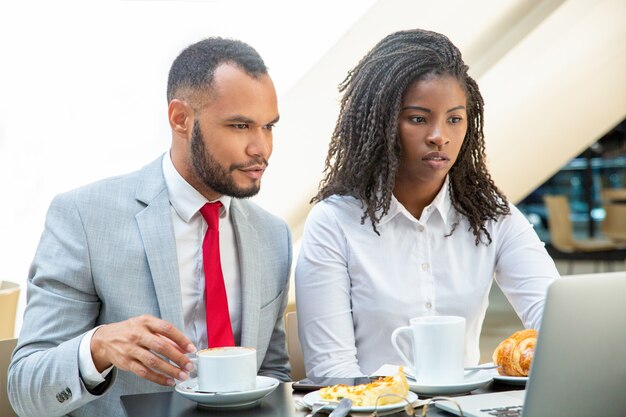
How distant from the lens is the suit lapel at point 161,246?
5.60 ft

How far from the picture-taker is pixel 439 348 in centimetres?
136

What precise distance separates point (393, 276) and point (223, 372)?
723 millimetres

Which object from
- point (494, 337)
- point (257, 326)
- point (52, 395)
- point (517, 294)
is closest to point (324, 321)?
point (257, 326)

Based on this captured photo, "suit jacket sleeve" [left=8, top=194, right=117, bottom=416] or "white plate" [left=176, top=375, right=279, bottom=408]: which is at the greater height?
"suit jacket sleeve" [left=8, top=194, right=117, bottom=416]

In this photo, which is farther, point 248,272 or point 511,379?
point 248,272

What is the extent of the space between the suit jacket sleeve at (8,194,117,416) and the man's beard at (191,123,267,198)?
27cm

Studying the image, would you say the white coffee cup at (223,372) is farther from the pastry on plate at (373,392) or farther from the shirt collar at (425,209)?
the shirt collar at (425,209)

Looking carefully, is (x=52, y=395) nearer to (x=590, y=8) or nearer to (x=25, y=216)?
(x=25, y=216)

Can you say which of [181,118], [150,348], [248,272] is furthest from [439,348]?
[181,118]

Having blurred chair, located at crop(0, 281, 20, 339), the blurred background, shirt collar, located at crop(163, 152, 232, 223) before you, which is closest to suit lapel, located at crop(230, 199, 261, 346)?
shirt collar, located at crop(163, 152, 232, 223)

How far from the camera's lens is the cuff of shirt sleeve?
4.90 feet

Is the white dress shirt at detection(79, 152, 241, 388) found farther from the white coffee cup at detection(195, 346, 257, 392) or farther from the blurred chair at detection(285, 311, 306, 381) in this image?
the white coffee cup at detection(195, 346, 257, 392)

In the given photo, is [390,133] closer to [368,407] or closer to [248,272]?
[248,272]

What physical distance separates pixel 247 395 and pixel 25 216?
2817 millimetres
